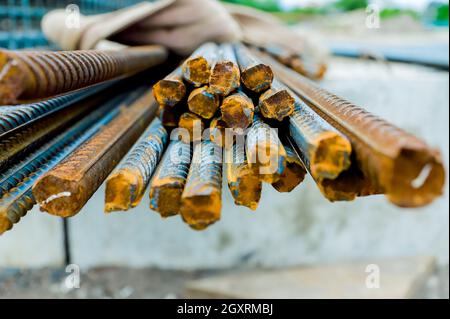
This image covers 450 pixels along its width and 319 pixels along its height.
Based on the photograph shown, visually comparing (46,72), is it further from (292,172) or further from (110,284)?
(110,284)

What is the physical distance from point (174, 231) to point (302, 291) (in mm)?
820

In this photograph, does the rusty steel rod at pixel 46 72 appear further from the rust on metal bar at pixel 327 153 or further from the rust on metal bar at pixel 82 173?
the rust on metal bar at pixel 327 153

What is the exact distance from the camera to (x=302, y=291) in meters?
2.75

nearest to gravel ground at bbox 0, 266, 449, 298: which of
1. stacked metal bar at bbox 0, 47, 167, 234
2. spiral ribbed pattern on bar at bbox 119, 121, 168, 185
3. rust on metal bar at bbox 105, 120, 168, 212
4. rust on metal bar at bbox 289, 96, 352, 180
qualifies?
stacked metal bar at bbox 0, 47, 167, 234

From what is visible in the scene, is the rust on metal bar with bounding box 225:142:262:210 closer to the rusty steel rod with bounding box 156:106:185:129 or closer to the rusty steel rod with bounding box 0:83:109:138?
the rusty steel rod with bounding box 156:106:185:129

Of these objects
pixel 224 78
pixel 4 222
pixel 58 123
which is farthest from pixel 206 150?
pixel 58 123

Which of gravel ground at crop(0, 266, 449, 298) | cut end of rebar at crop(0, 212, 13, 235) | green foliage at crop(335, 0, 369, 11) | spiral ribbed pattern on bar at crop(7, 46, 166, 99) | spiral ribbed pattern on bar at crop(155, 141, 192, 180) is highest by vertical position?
green foliage at crop(335, 0, 369, 11)

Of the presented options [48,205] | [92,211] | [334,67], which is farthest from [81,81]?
[334,67]

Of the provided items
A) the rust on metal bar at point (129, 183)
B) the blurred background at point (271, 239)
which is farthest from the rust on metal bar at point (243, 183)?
the blurred background at point (271, 239)

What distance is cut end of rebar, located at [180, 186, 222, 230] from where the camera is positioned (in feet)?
3.72

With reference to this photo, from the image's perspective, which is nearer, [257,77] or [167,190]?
[167,190]

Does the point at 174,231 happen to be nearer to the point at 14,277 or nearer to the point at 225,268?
the point at 225,268

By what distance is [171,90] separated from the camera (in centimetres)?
149

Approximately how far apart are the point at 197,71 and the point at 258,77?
0.17m
